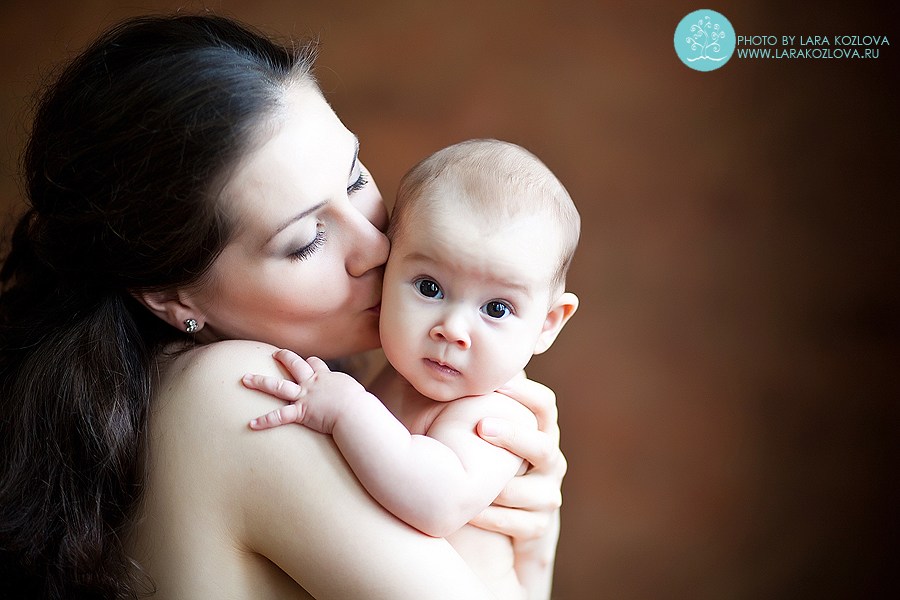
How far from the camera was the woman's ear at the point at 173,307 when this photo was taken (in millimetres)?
1251

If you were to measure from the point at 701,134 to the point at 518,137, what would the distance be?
58cm

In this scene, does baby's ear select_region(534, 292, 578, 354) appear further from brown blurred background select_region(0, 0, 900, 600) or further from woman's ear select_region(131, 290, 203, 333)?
brown blurred background select_region(0, 0, 900, 600)

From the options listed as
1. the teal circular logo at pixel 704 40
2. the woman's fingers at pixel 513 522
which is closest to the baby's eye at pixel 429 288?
the woman's fingers at pixel 513 522

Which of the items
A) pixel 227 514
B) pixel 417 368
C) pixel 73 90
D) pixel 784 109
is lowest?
pixel 227 514

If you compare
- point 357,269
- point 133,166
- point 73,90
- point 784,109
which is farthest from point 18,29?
point 784,109

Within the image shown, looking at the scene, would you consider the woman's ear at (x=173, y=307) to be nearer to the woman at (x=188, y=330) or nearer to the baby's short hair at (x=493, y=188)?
the woman at (x=188, y=330)

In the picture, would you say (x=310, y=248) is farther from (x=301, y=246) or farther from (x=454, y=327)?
(x=454, y=327)

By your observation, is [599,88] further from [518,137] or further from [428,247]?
[428,247]

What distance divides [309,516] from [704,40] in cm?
189

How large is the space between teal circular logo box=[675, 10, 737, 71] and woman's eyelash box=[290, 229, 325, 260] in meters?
1.51

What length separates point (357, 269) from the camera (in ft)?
4.16

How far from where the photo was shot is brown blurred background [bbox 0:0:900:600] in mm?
2111

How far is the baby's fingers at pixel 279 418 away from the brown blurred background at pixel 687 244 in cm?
148

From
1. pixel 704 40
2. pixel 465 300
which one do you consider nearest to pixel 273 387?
pixel 465 300
